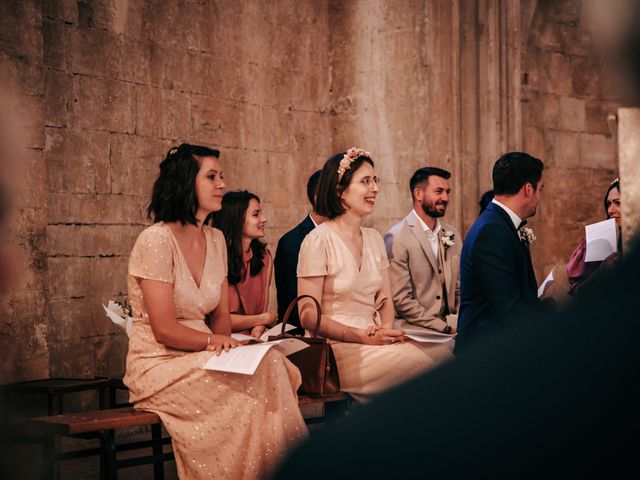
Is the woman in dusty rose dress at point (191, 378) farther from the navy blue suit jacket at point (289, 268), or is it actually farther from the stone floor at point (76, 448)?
the navy blue suit jacket at point (289, 268)

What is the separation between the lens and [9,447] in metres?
1.44

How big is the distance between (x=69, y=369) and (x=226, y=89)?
289 cm

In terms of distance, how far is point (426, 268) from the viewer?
6.72 m

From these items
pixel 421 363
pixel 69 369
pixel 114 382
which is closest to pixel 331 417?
pixel 421 363

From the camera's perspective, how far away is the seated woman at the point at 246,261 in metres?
5.99

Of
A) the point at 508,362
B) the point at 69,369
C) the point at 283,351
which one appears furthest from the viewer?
the point at 69,369

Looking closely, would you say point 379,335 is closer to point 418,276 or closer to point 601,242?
point 601,242

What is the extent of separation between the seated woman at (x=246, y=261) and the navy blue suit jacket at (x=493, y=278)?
1490 millimetres

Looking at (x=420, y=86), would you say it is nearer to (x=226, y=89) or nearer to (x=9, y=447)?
(x=226, y=89)

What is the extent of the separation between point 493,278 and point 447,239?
7.17 feet

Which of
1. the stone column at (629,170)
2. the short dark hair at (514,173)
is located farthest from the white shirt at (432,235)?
the stone column at (629,170)

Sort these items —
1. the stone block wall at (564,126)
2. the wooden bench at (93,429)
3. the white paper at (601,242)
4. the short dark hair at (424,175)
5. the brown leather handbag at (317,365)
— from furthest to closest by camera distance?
the stone block wall at (564,126), the short dark hair at (424,175), the white paper at (601,242), the brown leather handbag at (317,365), the wooden bench at (93,429)

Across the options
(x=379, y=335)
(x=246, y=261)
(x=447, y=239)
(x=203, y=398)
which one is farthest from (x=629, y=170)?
(x=447, y=239)

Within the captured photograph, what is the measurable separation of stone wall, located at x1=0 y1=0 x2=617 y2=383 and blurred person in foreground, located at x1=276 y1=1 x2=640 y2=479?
18.4 ft
